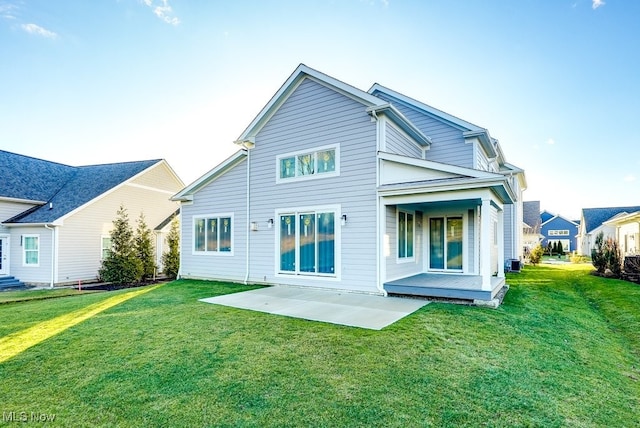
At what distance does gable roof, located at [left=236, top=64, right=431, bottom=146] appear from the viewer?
932 cm

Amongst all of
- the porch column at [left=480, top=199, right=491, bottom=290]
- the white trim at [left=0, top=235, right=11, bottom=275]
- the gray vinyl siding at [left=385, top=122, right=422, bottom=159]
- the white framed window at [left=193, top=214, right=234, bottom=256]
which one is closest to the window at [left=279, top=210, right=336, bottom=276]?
the white framed window at [left=193, top=214, right=234, bottom=256]

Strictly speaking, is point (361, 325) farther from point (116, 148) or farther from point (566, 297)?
point (116, 148)

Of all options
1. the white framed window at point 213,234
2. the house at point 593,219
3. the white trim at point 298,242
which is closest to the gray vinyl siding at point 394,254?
the white trim at point 298,242

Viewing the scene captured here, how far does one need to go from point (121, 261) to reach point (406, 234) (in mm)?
13673

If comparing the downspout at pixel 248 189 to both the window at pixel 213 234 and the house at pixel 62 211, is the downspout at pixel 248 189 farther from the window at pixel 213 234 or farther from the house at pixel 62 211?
the house at pixel 62 211

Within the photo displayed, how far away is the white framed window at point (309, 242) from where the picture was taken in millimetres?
10039

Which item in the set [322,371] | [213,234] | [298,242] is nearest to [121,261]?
[213,234]

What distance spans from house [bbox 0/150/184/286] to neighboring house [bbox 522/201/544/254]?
36.8 metres

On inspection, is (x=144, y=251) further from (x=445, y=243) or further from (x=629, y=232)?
(x=629, y=232)

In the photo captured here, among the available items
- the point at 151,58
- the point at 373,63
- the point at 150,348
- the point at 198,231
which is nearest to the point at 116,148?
the point at 151,58

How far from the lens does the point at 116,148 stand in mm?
28266

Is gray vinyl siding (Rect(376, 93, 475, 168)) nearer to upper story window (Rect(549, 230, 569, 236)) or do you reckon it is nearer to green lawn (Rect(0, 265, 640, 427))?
green lawn (Rect(0, 265, 640, 427))

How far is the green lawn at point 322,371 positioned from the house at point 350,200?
A: 2.50 meters

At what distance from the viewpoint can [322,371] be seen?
4289 millimetres
